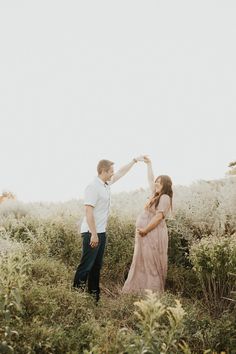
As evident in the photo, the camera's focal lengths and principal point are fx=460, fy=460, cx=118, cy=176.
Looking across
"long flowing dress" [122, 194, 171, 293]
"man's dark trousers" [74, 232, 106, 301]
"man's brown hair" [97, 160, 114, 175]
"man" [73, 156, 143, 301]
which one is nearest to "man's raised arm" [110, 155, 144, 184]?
"man" [73, 156, 143, 301]

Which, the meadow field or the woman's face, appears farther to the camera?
the woman's face

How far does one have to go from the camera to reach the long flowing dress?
7613 millimetres

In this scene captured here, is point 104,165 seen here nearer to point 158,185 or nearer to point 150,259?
point 158,185

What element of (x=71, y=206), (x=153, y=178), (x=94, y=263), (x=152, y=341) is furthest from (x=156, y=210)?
(x=71, y=206)

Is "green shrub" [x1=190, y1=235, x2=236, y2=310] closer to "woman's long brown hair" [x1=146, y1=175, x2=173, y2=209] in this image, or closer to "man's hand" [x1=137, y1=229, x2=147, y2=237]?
"man's hand" [x1=137, y1=229, x2=147, y2=237]

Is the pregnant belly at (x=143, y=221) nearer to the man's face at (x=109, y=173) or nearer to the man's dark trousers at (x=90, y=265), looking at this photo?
the man's dark trousers at (x=90, y=265)

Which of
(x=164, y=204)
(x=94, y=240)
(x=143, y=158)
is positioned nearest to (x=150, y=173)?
(x=143, y=158)

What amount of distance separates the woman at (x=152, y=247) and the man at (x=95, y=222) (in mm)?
Result: 873

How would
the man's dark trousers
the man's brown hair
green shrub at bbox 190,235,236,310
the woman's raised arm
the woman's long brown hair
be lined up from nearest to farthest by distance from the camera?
green shrub at bbox 190,235,236,310, the man's dark trousers, the man's brown hair, the woman's long brown hair, the woman's raised arm

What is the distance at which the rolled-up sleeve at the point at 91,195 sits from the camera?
6699 mm

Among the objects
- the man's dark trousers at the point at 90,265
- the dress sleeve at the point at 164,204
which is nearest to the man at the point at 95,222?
the man's dark trousers at the point at 90,265

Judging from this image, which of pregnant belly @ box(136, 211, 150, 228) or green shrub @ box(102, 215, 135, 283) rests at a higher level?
pregnant belly @ box(136, 211, 150, 228)

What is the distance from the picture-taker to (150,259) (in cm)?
763

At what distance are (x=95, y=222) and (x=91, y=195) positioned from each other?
439mm
